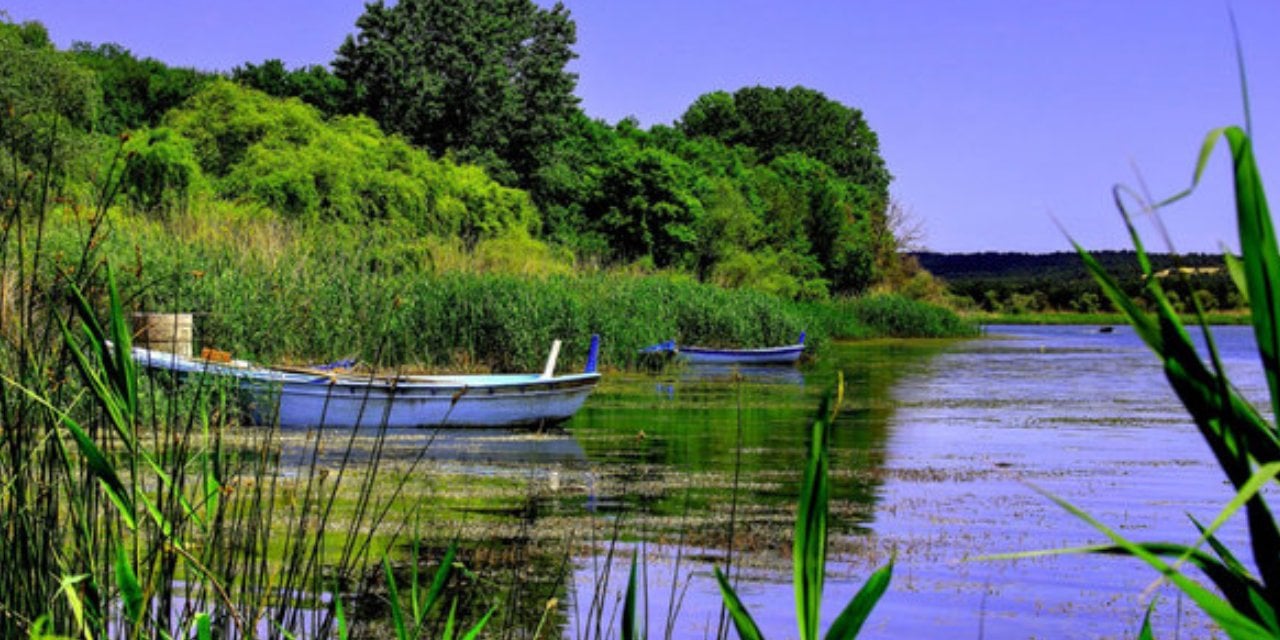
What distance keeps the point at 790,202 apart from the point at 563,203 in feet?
48.5

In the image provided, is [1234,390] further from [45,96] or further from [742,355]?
[45,96]

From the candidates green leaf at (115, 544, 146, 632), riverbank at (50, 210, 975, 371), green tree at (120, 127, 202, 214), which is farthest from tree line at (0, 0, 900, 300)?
green leaf at (115, 544, 146, 632)

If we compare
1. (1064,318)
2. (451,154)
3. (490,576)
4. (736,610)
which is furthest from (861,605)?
(1064,318)

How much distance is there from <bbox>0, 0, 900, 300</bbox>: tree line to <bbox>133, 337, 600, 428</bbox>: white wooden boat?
8164 millimetres

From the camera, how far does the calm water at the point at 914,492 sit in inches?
309

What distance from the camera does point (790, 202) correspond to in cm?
6456

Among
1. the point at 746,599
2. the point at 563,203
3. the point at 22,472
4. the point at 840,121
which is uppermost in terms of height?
the point at 840,121

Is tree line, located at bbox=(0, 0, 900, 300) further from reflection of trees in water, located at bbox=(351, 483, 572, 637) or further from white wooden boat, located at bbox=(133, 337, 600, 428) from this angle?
reflection of trees in water, located at bbox=(351, 483, 572, 637)

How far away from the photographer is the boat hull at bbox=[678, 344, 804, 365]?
2981 cm

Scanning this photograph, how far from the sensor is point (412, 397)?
15.0 metres

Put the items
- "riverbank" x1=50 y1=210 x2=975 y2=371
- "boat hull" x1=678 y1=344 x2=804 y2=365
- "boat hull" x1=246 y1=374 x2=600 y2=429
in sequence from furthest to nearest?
"boat hull" x1=678 y1=344 x2=804 y2=365
"riverbank" x1=50 y1=210 x2=975 y2=371
"boat hull" x1=246 y1=374 x2=600 y2=429

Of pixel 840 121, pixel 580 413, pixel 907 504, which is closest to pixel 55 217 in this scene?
pixel 580 413

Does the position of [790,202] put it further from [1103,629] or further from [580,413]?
[1103,629]

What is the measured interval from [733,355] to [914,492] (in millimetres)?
17843
